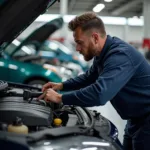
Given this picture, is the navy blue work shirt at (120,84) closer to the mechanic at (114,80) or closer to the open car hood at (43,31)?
the mechanic at (114,80)

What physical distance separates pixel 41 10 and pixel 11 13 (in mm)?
244

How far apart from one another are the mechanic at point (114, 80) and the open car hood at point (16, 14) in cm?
28

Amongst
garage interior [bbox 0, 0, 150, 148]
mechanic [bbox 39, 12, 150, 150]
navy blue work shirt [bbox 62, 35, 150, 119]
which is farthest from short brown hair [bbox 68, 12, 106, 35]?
garage interior [bbox 0, 0, 150, 148]

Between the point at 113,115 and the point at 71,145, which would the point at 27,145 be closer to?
the point at 71,145

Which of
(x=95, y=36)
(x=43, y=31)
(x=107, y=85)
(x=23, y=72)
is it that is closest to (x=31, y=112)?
(x=107, y=85)

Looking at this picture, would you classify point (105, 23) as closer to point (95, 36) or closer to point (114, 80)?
point (95, 36)

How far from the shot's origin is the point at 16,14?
2678 mm

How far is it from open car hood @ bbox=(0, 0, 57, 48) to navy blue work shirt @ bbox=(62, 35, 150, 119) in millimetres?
573

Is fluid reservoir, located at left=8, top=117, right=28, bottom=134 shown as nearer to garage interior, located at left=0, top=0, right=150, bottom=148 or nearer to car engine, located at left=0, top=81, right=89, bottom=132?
car engine, located at left=0, top=81, right=89, bottom=132

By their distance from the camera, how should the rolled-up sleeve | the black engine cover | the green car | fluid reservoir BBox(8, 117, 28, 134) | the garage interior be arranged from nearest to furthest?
fluid reservoir BBox(8, 117, 28, 134) → the rolled-up sleeve → the black engine cover → the garage interior → the green car

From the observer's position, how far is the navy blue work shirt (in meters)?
2.42

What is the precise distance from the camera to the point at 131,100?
2.74 m

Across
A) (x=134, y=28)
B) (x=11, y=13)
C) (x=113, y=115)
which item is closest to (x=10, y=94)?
(x=11, y=13)

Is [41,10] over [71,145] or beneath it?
over
